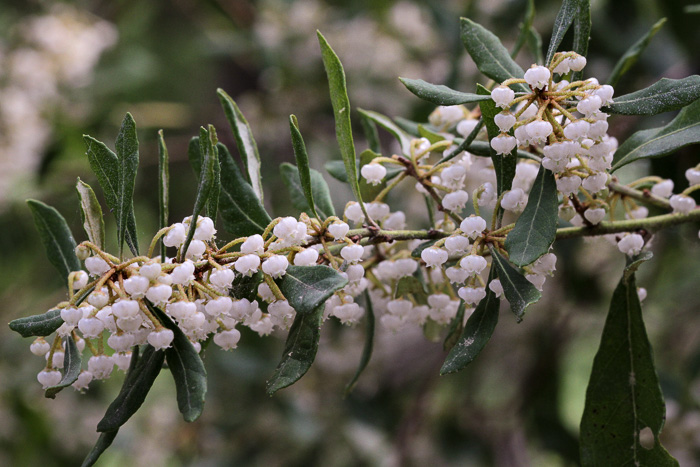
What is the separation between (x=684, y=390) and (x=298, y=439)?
1.10m

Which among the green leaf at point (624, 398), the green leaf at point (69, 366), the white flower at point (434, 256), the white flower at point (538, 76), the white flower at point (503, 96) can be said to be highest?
the white flower at point (538, 76)

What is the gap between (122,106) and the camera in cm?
281

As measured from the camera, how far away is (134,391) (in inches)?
27.9

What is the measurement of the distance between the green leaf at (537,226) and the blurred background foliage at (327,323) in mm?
762

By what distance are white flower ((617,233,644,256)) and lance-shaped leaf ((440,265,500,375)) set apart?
20 centimetres

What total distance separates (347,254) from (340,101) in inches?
7.1

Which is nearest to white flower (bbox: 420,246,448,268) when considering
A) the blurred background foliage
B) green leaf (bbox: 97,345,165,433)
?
green leaf (bbox: 97,345,165,433)

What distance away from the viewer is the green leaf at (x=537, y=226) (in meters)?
0.68

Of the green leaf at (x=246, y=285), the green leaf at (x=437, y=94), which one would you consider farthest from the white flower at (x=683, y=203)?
the green leaf at (x=246, y=285)

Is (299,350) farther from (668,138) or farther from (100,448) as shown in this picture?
(668,138)

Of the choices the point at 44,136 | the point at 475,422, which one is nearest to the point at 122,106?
the point at 44,136

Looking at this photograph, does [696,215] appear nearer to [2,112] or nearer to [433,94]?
[433,94]

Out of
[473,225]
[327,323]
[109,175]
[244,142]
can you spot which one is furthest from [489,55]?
[327,323]

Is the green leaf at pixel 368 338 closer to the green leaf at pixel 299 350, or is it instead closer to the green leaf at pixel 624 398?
the green leaf at pixel 299 350
